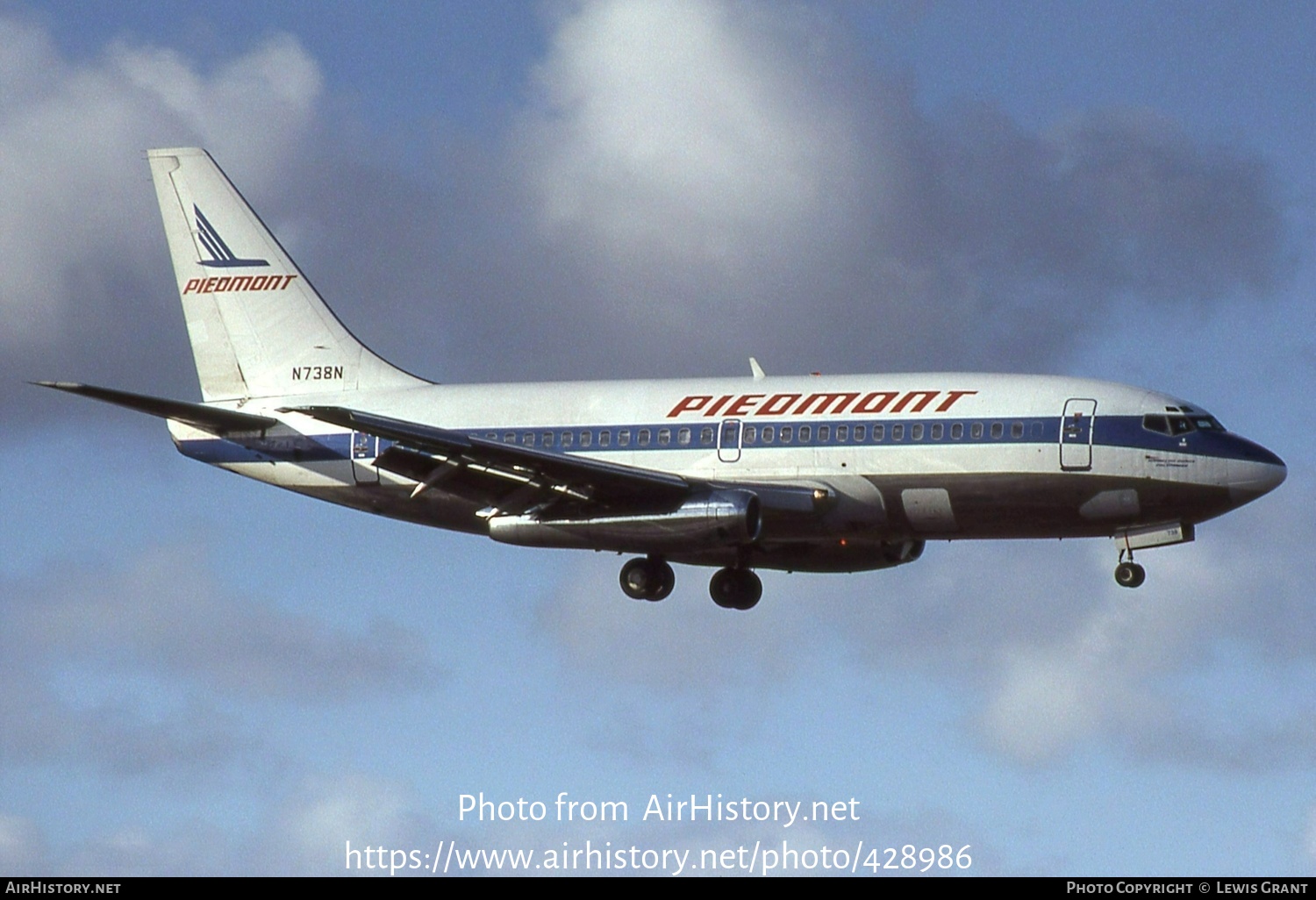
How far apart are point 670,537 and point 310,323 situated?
15907 millimetres

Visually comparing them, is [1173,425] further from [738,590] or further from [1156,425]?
[738,590]

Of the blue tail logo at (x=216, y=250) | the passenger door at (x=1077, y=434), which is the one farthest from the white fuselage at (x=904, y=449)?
the blue tail logo at (x=216, y=250)

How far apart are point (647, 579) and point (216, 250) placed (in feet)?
58.1

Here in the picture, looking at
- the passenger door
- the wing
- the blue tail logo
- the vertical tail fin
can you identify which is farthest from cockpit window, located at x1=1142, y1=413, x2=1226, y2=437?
the blue tail logo

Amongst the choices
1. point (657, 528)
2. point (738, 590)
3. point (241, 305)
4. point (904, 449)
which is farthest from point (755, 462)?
point (241, 305)

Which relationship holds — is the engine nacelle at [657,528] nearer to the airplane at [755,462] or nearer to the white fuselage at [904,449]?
the airplane at [755,462]

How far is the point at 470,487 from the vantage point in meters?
53.8

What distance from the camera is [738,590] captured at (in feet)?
192

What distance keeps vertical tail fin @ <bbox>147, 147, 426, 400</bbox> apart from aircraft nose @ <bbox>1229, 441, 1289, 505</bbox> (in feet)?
79.3

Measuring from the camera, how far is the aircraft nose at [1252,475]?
4953 cm

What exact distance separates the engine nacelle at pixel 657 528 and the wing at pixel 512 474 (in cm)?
46

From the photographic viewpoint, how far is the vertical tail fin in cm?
6034

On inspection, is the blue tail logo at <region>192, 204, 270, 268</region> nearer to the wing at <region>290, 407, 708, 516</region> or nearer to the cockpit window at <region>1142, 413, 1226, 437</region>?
the wing at <region>290, 407, 708, 516</region>

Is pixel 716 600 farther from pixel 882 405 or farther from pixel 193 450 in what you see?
pixel 193 450
